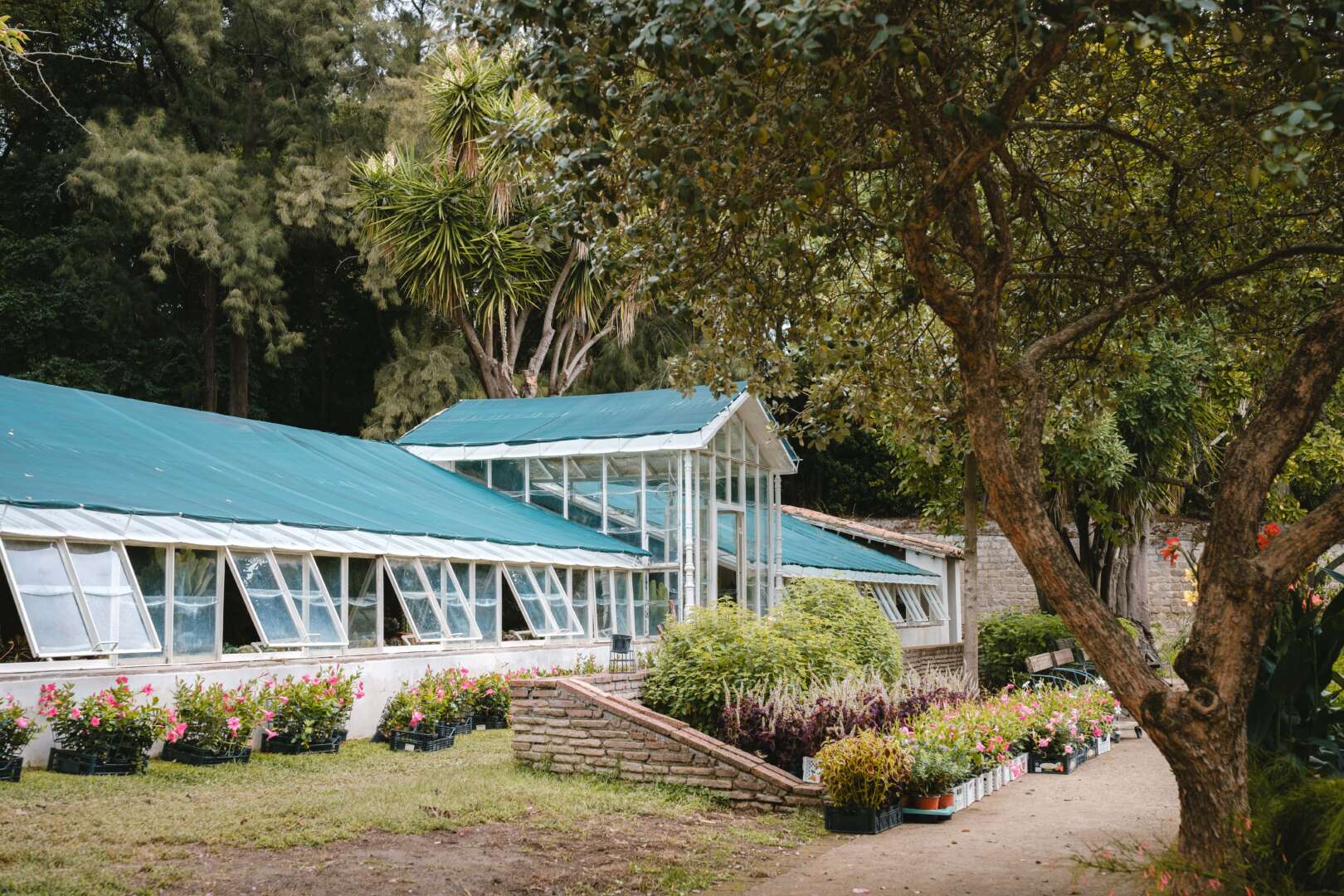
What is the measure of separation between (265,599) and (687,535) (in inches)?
353

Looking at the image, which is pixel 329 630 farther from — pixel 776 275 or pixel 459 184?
pixel 459 184

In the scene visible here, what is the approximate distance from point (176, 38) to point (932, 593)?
23.0 metres

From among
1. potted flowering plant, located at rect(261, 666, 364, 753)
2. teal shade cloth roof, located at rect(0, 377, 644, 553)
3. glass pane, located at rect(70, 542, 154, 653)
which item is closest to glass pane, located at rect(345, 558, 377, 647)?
teal shade cloth roof, located at rect(0, 377, 644, 553)

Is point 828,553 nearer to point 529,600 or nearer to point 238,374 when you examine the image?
point 529,600

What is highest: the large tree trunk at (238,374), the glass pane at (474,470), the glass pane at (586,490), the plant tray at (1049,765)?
the large tree trunk at (238,374)

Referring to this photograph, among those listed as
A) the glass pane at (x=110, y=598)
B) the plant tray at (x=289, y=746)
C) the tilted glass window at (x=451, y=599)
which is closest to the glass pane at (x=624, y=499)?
the tilted glass window at (x=451, y=599)

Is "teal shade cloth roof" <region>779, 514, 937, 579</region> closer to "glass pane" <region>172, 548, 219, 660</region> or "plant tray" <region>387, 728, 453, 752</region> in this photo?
"plant tray" <region>387, 728, 453, 752</region>

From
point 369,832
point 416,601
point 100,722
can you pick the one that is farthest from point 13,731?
point 416,601

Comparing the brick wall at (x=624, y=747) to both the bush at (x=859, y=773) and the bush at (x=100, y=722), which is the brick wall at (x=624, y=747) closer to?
the bush at (x=859, y=773)

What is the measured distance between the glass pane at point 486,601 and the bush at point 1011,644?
27.3ft

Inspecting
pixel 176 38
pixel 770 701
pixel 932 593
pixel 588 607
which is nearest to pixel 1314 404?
pixel 770 701

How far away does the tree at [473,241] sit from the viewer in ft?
82.1

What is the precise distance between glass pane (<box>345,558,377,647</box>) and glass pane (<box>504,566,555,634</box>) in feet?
9.59

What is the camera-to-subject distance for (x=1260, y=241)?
895 cm
